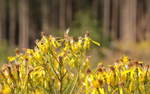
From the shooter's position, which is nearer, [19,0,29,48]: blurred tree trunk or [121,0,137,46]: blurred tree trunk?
[121,0,137,46]: blurred tree trunk

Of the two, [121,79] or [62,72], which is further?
[62,72]

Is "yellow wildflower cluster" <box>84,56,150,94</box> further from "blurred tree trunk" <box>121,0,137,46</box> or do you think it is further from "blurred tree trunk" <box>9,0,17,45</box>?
"blurred tree trunk" <box>9,0,17,45</box>

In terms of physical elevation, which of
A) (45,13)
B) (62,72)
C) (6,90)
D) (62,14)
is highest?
(45,13)

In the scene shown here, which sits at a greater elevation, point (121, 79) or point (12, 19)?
point (12, 19)

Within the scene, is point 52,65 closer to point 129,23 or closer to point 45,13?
point 129,23

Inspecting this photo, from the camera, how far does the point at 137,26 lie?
133 feet

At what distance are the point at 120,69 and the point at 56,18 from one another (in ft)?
135

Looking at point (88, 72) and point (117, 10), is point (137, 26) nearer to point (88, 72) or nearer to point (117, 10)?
point (117, 10)

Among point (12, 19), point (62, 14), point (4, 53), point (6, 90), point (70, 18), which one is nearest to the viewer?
point (6, 90)

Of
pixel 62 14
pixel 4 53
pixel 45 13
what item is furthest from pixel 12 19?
pixel 4 53

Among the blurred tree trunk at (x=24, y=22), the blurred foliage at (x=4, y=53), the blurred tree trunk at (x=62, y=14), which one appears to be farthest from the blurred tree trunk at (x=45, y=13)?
the blurred foliage at (x=4, y=53)

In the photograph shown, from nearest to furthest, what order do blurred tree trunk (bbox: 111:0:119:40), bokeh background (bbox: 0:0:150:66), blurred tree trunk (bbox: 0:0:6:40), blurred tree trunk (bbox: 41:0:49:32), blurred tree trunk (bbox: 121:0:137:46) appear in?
blurred tree trunk (bbox: 121:0:137:46) < bokeh background (bbox: 0:0:150:66) < blurred tree trunk (bbox: 0:0:6:40) < blurred tree trunk (bbox: 111:0:119:40) < blurred tree trunk (bbox: 41:0:49:32)

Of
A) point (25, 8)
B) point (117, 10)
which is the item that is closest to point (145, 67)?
point (25, 8)

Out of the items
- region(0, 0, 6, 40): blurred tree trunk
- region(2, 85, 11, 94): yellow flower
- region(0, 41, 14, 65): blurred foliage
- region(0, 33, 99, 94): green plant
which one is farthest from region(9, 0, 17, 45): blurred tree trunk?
region(2, 85, 11, 94): yellow flower
